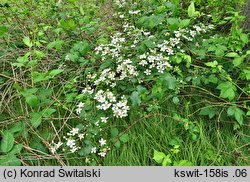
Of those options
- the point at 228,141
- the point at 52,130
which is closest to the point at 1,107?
the point at 52,130

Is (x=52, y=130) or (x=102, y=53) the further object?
(x=102, y=53)

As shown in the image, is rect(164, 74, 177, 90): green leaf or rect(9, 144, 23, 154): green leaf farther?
rect(164, 74, 177, 90): green leaf

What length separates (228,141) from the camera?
2139 mm

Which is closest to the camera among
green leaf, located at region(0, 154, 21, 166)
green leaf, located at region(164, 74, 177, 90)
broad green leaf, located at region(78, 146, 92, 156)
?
green leaf, located at region(0, 154, 21, 166)

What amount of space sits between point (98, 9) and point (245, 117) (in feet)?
7.93

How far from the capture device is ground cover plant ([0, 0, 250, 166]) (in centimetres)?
204

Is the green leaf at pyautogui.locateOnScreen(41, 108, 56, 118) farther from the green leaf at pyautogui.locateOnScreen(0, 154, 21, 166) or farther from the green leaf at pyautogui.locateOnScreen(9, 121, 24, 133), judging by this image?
the green leaf at pyautogui.locateOnScreen(0, 154, 21, 166)

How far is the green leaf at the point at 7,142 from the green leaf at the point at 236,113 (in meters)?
1.56

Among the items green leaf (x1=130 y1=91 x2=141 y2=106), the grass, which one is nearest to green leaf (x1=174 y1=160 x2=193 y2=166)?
the grass

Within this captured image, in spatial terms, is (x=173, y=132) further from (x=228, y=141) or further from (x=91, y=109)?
(x=91, y=109)

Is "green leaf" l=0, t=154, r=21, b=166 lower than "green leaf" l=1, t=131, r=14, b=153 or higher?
lower

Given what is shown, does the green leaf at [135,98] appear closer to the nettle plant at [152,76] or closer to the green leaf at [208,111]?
the nettle plant at [152,76]

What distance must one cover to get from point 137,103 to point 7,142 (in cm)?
96

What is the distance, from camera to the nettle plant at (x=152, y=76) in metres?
2.08
